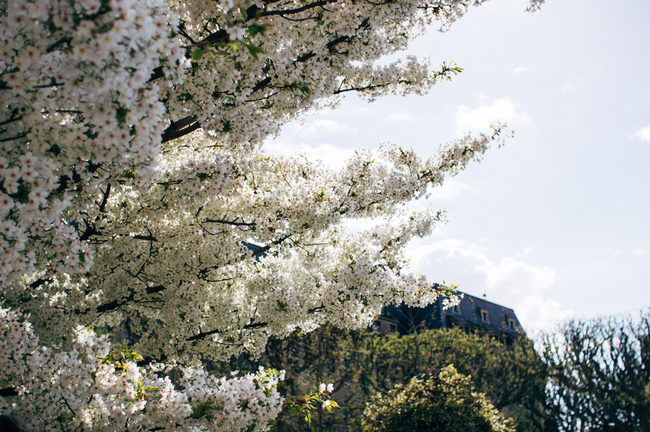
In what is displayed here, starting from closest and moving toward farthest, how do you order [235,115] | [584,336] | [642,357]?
[235,115] → [642,357] → [584,336]

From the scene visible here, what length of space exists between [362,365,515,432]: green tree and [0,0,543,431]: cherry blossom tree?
4.78m

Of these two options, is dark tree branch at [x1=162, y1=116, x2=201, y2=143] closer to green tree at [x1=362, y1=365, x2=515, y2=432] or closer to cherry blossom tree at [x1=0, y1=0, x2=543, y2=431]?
cherry blossom tree at [x1=0, y1=0, x2=543, y2=431]

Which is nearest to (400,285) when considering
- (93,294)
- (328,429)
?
(93,294)

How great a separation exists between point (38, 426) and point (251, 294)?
13.7 feet

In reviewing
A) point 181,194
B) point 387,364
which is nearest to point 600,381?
point 387,364

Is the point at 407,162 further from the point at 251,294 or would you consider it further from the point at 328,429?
the point at 328,429

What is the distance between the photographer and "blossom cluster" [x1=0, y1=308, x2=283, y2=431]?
13.2ft

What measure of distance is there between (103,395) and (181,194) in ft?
8.54

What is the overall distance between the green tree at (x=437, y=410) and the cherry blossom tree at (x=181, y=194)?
478cm

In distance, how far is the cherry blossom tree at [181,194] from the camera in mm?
2594

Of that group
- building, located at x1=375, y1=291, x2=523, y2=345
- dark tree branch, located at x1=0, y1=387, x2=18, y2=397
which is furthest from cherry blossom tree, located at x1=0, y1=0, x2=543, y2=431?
building, located at x1=375, y1=291, x2=523, y2=345

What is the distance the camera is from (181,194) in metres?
5.52

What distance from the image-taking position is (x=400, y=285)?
27.6ft

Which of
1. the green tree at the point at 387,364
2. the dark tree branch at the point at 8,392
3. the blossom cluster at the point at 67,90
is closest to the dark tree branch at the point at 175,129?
the blossom cluster at the point at 67,90
